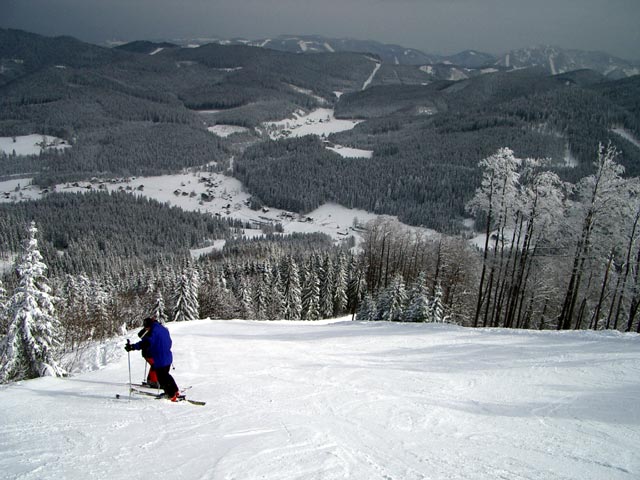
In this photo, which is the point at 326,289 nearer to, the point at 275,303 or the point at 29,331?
the point at 275,303

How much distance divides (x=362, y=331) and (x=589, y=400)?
40.3 ft

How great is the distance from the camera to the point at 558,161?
16088cm

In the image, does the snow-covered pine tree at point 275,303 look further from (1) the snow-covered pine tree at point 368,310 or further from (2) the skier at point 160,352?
(2) the skier at point 160,352

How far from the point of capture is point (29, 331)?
12.7m

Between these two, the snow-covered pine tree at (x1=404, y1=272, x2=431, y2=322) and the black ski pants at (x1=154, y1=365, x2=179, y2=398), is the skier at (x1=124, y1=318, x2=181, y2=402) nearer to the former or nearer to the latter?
the black ski pants at (x1=154, y1=365, x2=179, y2=398)

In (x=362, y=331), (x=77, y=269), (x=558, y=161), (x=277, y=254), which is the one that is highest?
(x=558, y=161)

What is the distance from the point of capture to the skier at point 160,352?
28.0 feet

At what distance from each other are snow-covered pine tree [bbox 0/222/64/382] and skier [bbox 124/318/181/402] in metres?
6.24

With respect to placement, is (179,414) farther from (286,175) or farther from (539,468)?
(286,175)

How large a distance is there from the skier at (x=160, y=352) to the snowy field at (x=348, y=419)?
0.37 m

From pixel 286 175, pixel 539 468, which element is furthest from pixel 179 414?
pixel 286 175

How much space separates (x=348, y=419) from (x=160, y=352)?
4458 mm

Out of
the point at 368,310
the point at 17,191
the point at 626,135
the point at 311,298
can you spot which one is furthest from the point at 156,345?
the point at 626,135

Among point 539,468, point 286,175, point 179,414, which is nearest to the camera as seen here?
point 539,468
